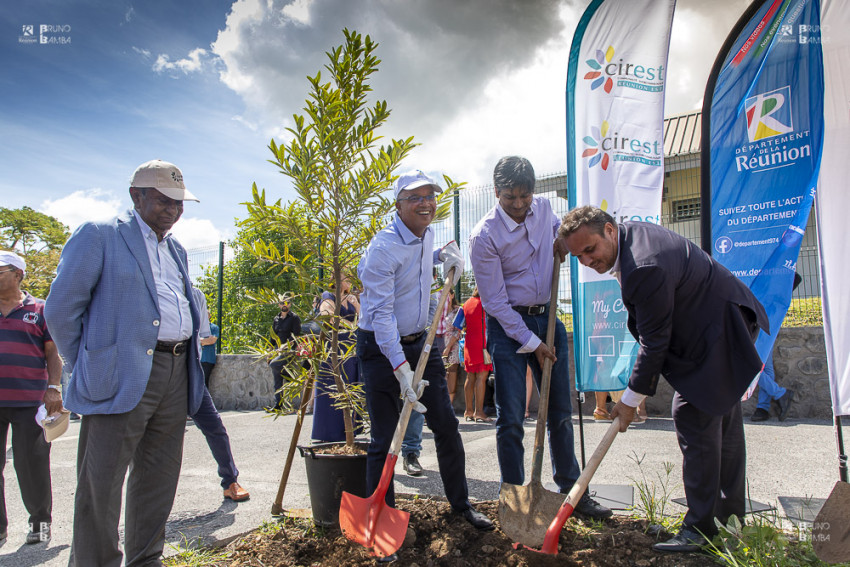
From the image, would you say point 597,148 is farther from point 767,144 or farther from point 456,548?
point 456,548

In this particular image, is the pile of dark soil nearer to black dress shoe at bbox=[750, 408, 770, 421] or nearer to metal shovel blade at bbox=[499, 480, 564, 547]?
metal shovel blade at bbox=[499, 480, 564, 547]

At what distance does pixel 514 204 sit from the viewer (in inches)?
136

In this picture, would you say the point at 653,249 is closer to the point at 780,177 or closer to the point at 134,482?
the point at 780,177

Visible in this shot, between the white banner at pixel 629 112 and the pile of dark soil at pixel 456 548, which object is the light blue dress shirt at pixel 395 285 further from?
the white banner at pixel 629 112

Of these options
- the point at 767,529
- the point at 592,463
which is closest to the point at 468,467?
the point at 592,463

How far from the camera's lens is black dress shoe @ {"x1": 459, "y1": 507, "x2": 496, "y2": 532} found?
10.1ft

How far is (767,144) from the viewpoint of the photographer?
3.58 meters

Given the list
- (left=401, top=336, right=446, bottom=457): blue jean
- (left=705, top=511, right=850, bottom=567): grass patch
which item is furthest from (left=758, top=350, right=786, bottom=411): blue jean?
(left=705, top=511, right=850, bottom=567): grass patch

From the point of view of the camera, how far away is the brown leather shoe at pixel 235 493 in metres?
4.34

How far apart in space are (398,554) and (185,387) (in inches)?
54.8

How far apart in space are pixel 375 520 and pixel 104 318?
5.39 ft

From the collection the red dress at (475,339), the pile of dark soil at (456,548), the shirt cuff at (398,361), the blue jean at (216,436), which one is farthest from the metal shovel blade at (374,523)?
the red dress at (475,339)

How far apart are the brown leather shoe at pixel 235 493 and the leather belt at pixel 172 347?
2.00m

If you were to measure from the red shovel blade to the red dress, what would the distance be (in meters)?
4.61
